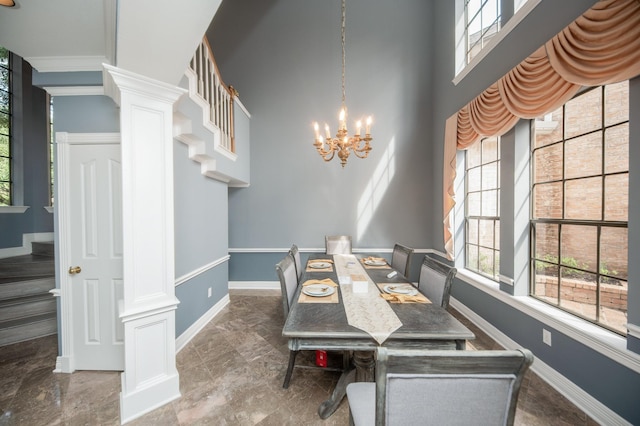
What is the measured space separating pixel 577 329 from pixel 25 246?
640 centimetres

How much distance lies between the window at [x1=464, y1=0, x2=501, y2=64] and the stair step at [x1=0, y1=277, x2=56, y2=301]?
5950mm

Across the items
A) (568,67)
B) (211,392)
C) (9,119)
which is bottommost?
(211,392)

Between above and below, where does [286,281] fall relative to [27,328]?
above

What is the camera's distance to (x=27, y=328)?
2.55 metres

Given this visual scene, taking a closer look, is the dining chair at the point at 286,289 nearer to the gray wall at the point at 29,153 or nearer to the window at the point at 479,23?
the window at the point at 479,23

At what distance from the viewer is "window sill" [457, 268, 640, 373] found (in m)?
1.48

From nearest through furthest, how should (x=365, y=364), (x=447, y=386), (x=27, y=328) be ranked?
1. (x=447, y=386)
2. (x=365, y=364)
3. (x=27, y=328)

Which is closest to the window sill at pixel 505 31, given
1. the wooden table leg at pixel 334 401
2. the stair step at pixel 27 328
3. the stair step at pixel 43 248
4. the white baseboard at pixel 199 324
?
the wooden table leg at pixel 334 401

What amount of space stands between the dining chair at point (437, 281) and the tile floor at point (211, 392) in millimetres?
848

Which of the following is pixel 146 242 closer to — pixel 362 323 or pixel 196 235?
pixel 196 235

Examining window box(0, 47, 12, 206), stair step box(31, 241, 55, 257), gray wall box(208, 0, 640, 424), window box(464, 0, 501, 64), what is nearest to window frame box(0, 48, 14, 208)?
window box(0, 47, 12, 206)

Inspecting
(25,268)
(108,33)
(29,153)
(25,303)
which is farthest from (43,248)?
(108,33)

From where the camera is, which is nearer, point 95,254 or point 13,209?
point 95,254

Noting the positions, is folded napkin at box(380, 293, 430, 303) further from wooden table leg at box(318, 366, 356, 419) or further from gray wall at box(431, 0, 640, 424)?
gray wall at box(431, 0, 640, 424)
